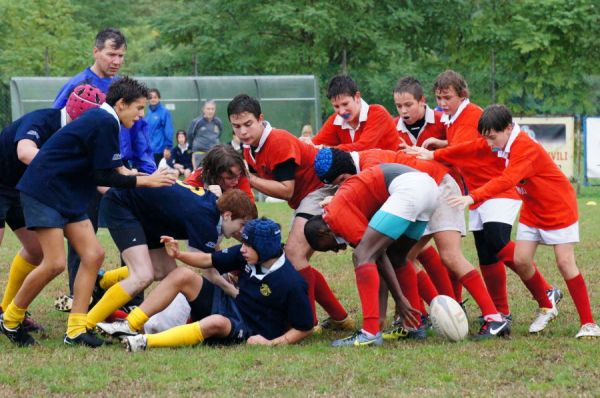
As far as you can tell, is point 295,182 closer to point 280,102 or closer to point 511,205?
point 511,205

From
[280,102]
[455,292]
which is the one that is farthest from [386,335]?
[280,102]

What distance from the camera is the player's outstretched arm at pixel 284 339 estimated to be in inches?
A: 239

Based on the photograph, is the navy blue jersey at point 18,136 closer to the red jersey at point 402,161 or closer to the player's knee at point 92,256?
the player's knee at point 92,256

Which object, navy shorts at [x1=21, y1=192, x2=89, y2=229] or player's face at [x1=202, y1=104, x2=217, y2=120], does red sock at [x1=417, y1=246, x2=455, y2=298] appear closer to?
navy shorts at [x1=21, y1=192, x2=89, y2=229]

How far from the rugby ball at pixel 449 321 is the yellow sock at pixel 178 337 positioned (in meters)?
1.45

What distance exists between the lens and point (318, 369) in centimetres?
536

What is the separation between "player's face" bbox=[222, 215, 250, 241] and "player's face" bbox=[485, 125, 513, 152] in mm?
1642

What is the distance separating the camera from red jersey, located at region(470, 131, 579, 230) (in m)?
6.30

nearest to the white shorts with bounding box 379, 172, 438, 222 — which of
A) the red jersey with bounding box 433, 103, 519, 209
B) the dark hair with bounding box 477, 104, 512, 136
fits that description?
the dark hair with bounding box 477, 104, 512, 136

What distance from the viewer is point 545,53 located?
901 inches

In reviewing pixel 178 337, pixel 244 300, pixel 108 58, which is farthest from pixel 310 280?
pixel 108 58

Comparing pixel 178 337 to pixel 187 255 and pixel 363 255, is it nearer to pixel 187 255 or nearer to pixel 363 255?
pixel 187 255

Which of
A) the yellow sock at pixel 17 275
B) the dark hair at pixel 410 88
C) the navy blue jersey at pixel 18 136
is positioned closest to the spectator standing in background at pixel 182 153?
the dark hair at pixel 410 88

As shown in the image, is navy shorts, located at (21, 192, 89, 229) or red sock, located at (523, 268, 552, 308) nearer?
navy shorts, located at (21, 192, 89, 229)
